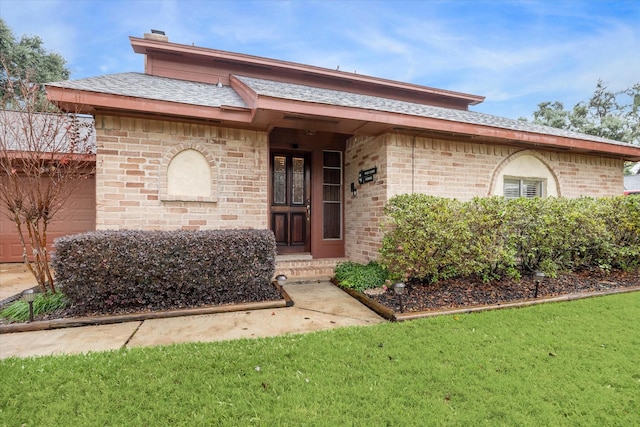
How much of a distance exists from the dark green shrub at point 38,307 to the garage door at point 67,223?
3.58 m

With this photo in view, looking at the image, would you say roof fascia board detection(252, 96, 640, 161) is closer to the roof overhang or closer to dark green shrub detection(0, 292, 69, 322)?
the roof overhang

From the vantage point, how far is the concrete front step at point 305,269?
5.56m

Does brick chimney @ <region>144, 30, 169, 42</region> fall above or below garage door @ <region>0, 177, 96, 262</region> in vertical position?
above

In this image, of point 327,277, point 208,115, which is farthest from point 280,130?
point 327,277

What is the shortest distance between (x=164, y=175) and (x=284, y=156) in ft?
8.15

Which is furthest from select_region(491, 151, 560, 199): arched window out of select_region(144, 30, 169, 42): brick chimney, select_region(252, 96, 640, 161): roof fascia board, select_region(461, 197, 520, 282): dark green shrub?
select_region(144, 30, 169, 42): brick chimney

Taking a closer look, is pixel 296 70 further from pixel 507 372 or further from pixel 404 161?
pixel 507 372

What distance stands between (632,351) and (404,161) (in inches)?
142

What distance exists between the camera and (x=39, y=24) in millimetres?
15977

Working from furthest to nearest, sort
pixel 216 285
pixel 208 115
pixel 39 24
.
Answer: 1. pixel 39 24
2. pixel 208 115
3. pixel 216 285

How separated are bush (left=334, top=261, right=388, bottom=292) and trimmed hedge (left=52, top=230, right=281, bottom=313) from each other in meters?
1.32

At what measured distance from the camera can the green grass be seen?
1.82 m

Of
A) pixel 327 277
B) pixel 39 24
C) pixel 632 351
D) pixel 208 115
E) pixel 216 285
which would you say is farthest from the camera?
pixel 39 24

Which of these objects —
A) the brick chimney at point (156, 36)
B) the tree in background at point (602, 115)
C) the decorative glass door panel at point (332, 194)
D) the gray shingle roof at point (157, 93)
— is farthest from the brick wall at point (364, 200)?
Result: the tree in background at point (602, 115)
